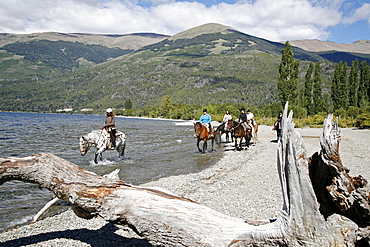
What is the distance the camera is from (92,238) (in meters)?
4.78

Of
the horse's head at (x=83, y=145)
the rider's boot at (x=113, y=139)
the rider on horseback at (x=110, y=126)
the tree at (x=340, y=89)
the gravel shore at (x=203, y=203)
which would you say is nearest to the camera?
the gravel shore at (x=203, y=203)

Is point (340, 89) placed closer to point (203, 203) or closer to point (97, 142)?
point (97, 142)

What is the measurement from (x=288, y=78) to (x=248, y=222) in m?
50.1

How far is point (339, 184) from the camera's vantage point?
2.50 meters

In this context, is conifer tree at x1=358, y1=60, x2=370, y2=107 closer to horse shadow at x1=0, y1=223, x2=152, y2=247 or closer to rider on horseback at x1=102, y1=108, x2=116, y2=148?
rider on horseback at x1=102, y1=108, x2=116, y2=148

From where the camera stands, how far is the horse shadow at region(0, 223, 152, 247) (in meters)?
4.51

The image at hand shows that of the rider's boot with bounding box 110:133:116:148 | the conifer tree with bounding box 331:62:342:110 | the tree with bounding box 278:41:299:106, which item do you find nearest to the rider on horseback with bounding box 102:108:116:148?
the rider's boot with bounding box 110:133:116:148

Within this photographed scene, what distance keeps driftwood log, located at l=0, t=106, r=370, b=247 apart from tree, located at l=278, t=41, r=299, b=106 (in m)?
47.5

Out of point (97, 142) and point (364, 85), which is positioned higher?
point (364, 85)

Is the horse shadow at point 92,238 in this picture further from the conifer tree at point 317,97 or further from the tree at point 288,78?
the conifer tree at point 317,97

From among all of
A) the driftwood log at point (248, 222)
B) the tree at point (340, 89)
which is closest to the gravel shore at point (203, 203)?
the driftwood log at point (248, 222)

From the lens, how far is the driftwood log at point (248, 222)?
251cm

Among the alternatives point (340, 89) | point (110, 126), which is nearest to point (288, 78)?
point (340, 89)

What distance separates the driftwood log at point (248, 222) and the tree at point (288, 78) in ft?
156
